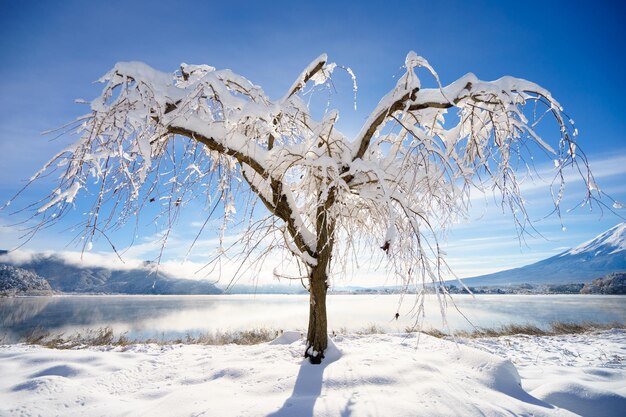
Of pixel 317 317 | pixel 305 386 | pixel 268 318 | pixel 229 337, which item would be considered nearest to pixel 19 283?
pixel 268 318

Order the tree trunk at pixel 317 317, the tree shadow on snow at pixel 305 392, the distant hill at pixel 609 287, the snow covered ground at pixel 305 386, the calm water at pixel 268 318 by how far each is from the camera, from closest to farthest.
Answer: the tree shadow on snow at pixel 305 392, the snow covered ground at pixel 305 386, the tree trunk at pixel 317 317, the calm water at pixel 268 318, the distant hill at pixel 609 287

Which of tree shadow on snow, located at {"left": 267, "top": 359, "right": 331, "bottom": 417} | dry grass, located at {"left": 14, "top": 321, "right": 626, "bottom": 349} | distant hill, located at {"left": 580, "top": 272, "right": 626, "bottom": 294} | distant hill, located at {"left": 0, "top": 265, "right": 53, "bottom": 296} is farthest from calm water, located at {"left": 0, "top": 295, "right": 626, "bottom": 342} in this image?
distant hill, located at {"left": 0, "top": 265, "right": 53, "bottom": 296}

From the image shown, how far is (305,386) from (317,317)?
1411 millimetres

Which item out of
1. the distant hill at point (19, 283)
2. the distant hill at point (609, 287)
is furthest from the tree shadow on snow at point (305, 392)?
the distant hill at point (19, 283)

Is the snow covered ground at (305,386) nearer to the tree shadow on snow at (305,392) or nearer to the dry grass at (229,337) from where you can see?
the tree shadow on snow at (305,392)

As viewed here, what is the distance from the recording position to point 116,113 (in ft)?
12.1

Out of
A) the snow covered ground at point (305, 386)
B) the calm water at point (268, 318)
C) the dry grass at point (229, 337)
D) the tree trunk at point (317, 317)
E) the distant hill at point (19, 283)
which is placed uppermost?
the tree trunk at point (317, 317)

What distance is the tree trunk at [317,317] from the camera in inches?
193

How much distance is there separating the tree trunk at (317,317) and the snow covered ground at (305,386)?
0.24 meters

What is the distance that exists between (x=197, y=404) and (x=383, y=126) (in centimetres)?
514

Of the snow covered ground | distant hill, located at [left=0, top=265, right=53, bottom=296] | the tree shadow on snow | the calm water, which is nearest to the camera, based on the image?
the tree shadow on snow

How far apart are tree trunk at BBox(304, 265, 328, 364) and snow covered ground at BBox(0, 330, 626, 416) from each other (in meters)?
0.24

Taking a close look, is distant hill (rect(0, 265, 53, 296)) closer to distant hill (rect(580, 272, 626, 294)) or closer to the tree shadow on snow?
the tree shadow on snow

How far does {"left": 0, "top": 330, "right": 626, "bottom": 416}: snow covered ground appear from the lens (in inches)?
124
